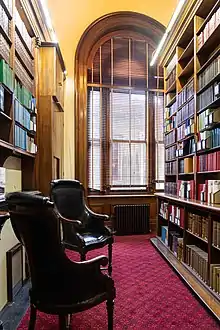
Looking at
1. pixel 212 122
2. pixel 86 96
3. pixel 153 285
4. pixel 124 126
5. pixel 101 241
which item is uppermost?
pixel 86 96

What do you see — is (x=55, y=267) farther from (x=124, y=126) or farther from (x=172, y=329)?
(x=124, y=126)

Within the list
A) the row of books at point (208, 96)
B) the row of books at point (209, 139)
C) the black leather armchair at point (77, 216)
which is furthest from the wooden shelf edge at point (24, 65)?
the row of books at point (209, 139)

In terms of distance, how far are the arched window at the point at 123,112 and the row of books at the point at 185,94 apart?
1.80 metres

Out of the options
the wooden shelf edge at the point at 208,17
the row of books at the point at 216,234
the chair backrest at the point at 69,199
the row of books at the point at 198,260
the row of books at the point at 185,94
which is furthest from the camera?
the row of books at the point at 185,94

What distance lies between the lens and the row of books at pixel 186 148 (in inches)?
152

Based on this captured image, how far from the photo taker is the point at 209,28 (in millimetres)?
3217

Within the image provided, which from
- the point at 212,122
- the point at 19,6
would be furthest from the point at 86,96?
the point at 212,122

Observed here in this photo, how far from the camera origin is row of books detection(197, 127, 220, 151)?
3.11 metres

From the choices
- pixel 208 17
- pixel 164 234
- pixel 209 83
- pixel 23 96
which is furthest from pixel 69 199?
pixel 208 17

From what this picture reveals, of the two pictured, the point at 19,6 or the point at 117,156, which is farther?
the point at 117,156

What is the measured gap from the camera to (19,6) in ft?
9.71

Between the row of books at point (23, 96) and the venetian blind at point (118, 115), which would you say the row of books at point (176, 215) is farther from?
the row of books at point (23, 96)

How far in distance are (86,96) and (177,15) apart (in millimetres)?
2504

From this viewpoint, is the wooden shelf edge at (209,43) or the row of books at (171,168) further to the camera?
the row of books at (171,168)
